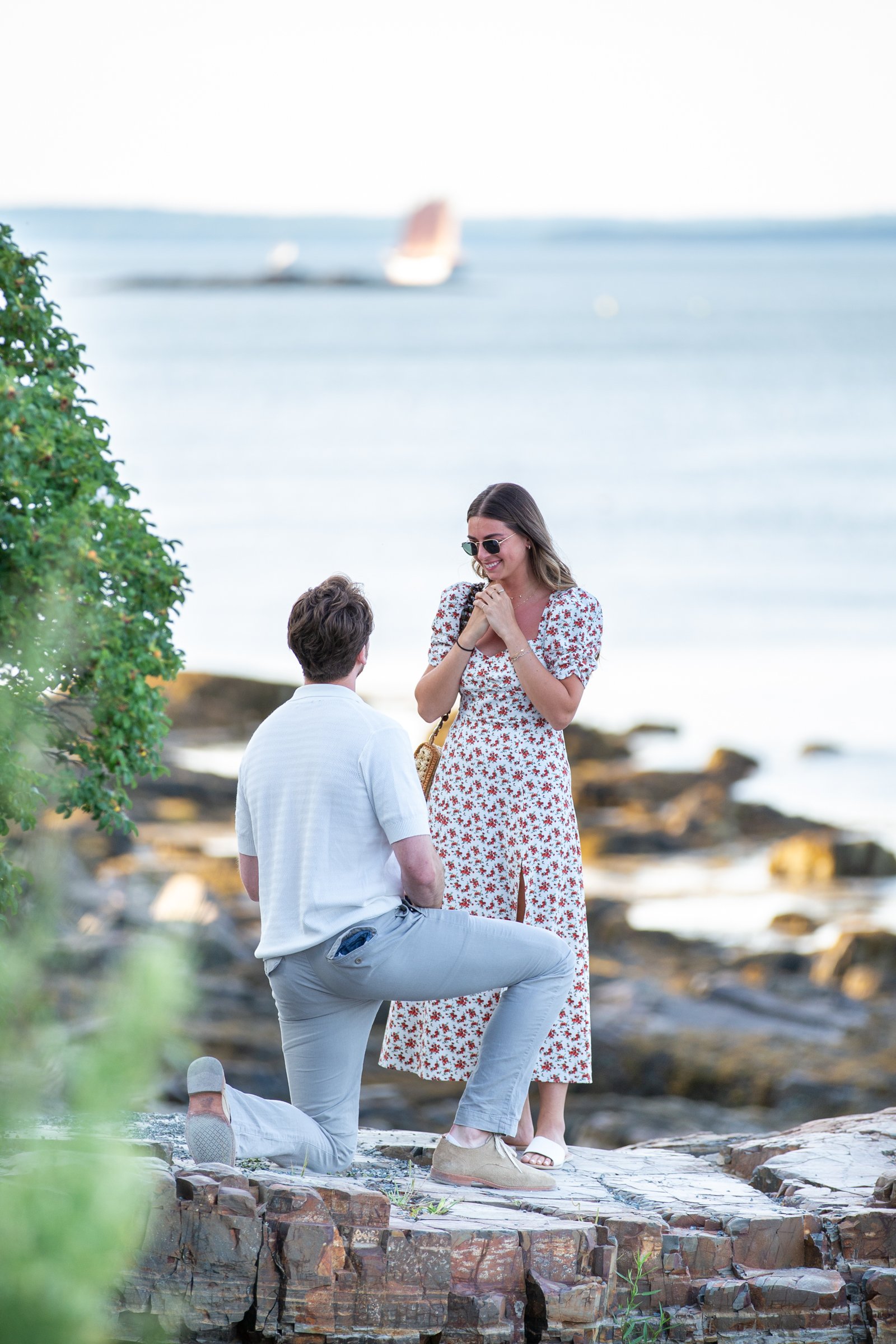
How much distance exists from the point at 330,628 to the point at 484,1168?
1608mm

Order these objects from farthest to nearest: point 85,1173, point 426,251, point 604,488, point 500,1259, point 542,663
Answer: point 426,251
point 604,488
point 542,663
point 500,1259
point 85,1173

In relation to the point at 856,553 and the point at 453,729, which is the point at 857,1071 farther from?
the point at 856,553

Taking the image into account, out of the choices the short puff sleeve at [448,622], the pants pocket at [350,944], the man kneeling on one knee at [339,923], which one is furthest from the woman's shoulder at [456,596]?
the pants pocket at [350,944]

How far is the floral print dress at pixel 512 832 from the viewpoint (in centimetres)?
472

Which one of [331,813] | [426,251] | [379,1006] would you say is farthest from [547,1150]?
[426,251]

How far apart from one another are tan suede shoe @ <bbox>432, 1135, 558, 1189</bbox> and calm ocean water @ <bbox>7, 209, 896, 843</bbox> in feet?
5.62

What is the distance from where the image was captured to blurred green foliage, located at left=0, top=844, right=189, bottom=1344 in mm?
1596

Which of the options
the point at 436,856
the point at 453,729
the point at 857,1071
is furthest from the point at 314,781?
the point at 857,1071

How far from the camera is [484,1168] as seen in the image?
172 inches

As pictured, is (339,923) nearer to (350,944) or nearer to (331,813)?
(350,944)

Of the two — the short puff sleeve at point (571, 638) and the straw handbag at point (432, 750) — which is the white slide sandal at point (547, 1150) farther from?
the short puff sleeve at point (571, 638)

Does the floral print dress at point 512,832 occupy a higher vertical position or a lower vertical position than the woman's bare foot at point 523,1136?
higher

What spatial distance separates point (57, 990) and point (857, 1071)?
526cm

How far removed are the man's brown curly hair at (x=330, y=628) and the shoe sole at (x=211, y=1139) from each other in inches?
44.8
